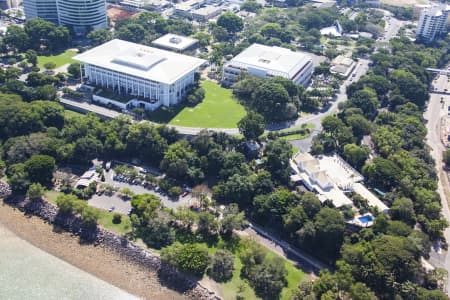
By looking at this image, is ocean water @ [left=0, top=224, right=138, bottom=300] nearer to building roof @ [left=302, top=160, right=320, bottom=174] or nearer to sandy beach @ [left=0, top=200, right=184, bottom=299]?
sandy beach @ [left=0, top=200, right=184, bottom=299]

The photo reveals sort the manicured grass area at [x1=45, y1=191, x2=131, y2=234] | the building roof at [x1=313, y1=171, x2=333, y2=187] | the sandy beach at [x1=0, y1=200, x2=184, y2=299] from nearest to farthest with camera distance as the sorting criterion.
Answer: the sandy beach at [x1=0, y1=200, x2=184, y2=299], the manicured grass area at [x1=45, y1=191, x2=131, y2=234], the building roof at [x1=313, y1=171, x2=333, y2=187]

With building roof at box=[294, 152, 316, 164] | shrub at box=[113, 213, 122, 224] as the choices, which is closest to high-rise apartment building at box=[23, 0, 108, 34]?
shrub at box=[113, 213, 122, 224]

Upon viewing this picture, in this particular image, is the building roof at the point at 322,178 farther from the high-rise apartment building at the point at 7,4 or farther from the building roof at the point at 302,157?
the high-rise apartment building at the point at 7,4

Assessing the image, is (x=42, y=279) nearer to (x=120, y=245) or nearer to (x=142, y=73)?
(x=120, y=245)

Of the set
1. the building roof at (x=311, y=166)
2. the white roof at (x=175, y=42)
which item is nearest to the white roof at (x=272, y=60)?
the white roof at (x=175, y=42)

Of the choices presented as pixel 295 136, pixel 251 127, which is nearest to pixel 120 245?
pixel 251 127
